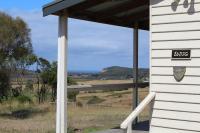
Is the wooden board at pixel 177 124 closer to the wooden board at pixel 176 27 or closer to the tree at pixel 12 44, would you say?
the wooden board at pixel 176 27

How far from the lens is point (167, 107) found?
7.82 metres

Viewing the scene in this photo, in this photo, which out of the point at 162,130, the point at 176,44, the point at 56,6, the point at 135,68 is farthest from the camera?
the point at 135,68

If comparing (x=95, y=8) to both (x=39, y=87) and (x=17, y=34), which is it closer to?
(x=17, y=34)

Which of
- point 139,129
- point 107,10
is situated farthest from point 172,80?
point 139,129

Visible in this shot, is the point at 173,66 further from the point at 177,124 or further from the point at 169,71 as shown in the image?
the point at 177,124

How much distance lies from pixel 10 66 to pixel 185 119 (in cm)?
1598

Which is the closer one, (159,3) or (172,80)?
(172,80)

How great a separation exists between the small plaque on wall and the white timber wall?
0.05 meters

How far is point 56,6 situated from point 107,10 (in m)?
1.71

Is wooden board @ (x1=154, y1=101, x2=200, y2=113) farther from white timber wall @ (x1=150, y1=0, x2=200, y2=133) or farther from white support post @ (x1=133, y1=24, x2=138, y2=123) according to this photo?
white support post @ (x1=133, y1=24, x2=138, y2=123)

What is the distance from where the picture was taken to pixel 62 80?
8984mm

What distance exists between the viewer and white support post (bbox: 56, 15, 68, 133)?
29.3ft

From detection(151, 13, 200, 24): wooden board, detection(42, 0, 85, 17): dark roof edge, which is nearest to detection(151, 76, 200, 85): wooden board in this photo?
detection(151, 13, 200, 24): wooden board

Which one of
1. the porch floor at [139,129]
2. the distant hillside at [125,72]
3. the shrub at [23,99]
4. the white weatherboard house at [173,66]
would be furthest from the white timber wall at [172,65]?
the shrub at [23,99]
